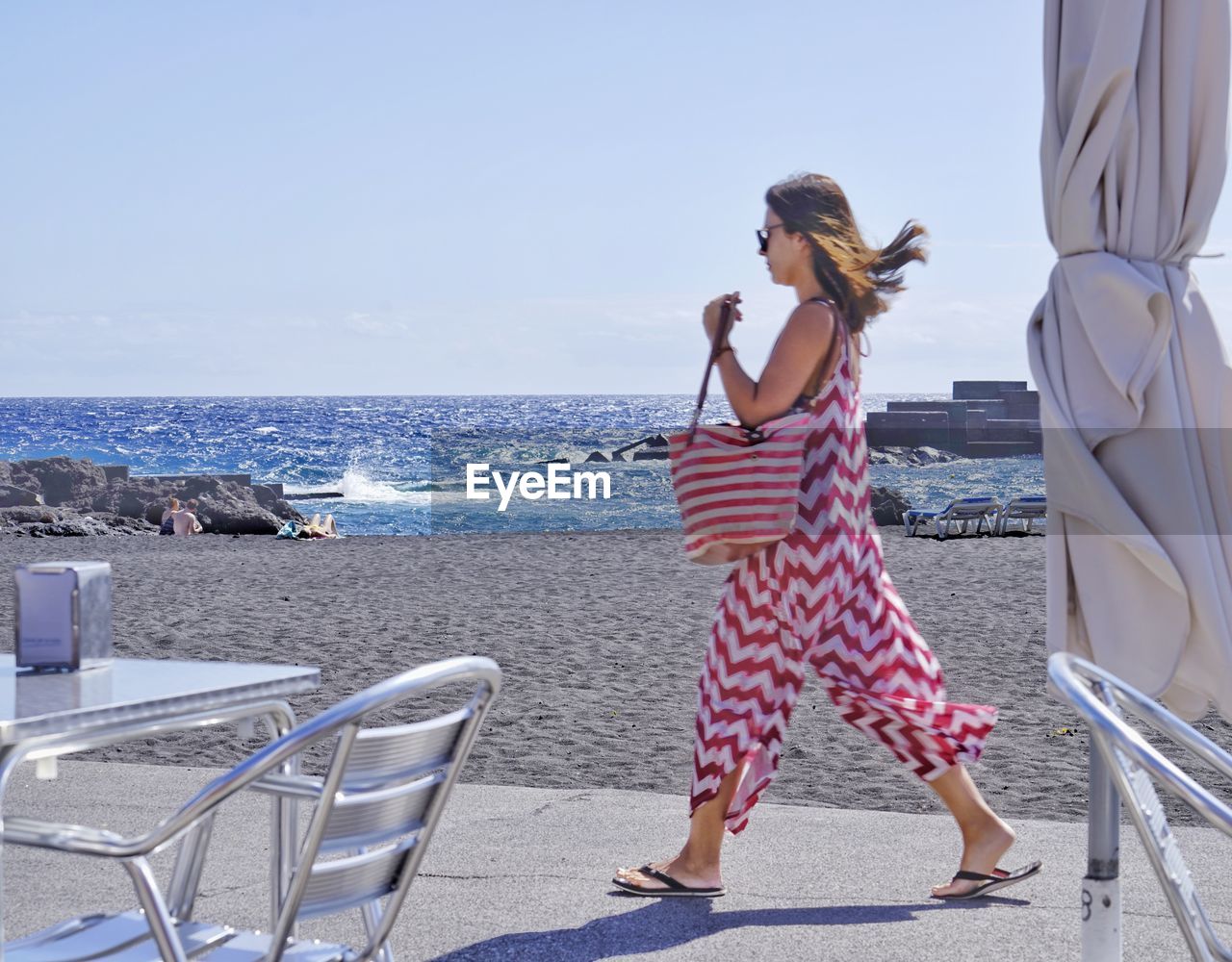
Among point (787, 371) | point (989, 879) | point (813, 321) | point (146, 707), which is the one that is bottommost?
point (989, 879)

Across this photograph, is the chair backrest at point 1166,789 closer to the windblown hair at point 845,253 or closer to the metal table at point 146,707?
the metal table at point 146,707

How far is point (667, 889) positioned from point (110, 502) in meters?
32.4

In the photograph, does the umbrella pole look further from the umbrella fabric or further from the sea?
the sea

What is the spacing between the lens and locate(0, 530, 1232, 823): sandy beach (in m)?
6.26

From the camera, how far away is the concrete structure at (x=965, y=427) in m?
66.6

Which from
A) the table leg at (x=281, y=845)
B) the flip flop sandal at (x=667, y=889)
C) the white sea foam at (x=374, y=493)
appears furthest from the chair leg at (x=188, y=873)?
the white sea foam at (x=374, y=493)

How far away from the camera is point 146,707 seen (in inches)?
90.5

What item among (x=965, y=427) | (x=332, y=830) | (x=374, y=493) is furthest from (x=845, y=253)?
(x=965, y=427)

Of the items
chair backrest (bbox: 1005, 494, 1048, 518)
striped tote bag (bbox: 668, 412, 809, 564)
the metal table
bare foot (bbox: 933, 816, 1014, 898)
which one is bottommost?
→ chair backrest (bbox: 1005, 494, 1048, 518)

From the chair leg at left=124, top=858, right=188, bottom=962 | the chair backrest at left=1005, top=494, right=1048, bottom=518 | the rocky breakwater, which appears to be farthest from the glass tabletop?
the rocky breakwater

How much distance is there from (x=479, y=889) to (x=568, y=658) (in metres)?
5.80

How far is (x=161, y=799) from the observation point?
17.0 ft

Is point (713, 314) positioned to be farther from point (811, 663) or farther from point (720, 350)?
point (811, 663)

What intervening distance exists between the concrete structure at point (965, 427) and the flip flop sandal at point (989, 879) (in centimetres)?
6134
